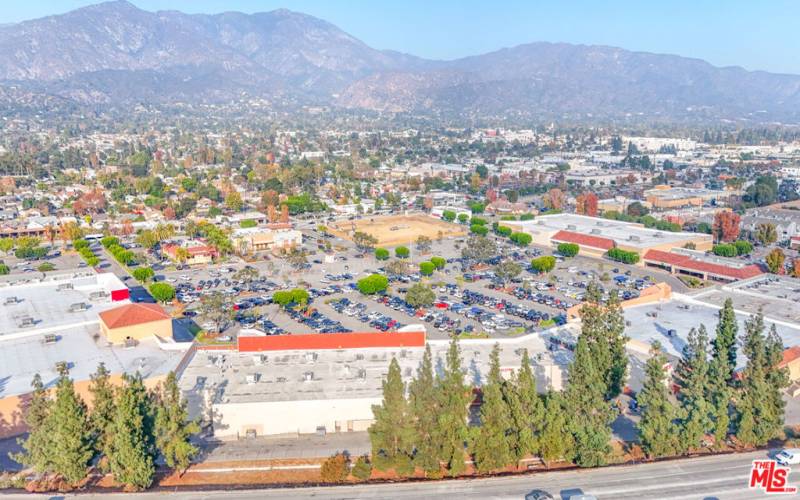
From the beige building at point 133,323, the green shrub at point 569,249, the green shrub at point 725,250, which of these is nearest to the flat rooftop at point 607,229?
the green shrub at point 725,250

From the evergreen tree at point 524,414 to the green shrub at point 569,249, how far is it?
21275mm

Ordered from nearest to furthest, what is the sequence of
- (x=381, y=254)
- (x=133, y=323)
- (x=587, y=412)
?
(x=587, y=412) < (x=133, y=323) < (x=381, y=254)

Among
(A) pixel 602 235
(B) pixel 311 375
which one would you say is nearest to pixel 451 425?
(B) pixel 311 375

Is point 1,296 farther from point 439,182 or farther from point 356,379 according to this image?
point 439,182

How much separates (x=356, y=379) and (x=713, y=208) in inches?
1536

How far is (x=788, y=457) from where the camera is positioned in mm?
12836

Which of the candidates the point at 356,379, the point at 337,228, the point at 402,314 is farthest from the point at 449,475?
the point at 337,228

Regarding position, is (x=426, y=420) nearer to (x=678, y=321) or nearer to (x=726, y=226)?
(x=678, y=321)

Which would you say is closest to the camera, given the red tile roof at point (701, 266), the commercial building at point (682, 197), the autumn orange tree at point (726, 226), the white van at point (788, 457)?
the white van at point (788, 457)

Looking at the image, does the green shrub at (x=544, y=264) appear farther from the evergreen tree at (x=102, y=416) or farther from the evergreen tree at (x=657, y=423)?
the evergreen tree at (x=102, y=416)

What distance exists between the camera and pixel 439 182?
5778 cm

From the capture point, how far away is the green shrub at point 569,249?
1308 inches

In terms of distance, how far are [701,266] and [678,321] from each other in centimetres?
1001

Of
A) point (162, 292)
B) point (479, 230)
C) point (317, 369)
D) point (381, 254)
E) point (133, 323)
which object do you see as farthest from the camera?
point (479, 230)
